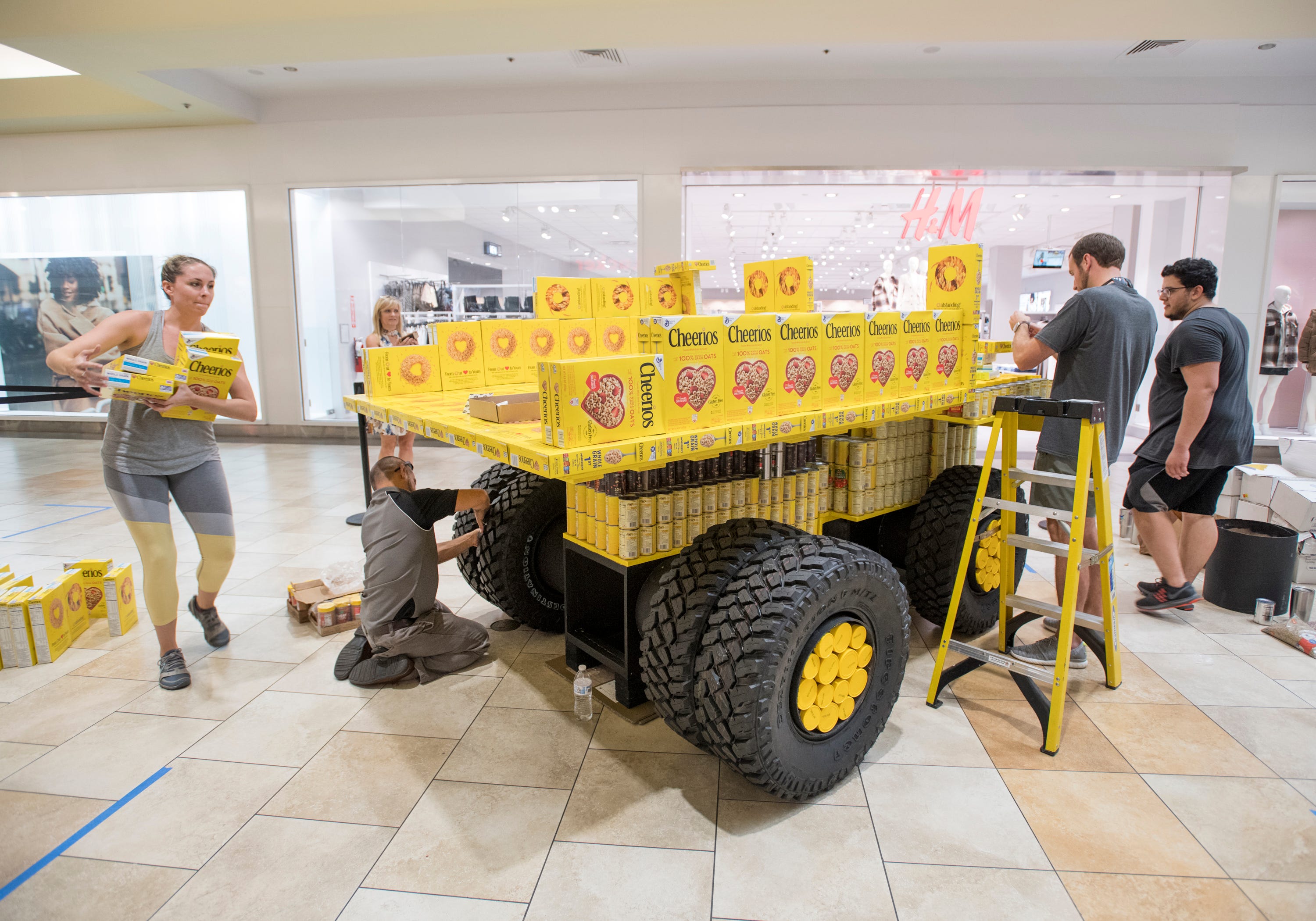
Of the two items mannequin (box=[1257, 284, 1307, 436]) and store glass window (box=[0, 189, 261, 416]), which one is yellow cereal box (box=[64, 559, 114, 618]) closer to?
store glass window (box=[0, 189, 261, 416])

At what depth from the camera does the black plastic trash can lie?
3.92 meters

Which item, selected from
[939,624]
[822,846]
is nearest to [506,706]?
[822,846]

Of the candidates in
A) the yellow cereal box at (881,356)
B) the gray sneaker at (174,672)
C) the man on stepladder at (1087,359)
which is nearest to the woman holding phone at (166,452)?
the gray sneaker at (174,672)

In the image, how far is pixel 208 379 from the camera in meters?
3.04

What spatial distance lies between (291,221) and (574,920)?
367 inches

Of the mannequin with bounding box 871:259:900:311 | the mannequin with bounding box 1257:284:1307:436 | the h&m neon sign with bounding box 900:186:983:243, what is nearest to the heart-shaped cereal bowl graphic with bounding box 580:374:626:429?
the mannequin with bounding box 871:259:900:311

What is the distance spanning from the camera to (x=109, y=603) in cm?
365

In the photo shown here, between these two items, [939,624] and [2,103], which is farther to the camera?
[2,103]

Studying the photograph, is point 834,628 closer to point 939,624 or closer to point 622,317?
point 939,624

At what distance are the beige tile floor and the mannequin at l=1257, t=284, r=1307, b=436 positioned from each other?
677cm

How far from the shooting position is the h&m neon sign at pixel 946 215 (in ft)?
27.3

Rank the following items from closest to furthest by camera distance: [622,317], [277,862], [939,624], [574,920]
→ 1. [574,920]
2. [277,862]
3. [939,624]
4. [622,317]

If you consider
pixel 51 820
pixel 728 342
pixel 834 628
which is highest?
pixel 728 342

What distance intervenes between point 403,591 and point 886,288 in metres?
7.55
